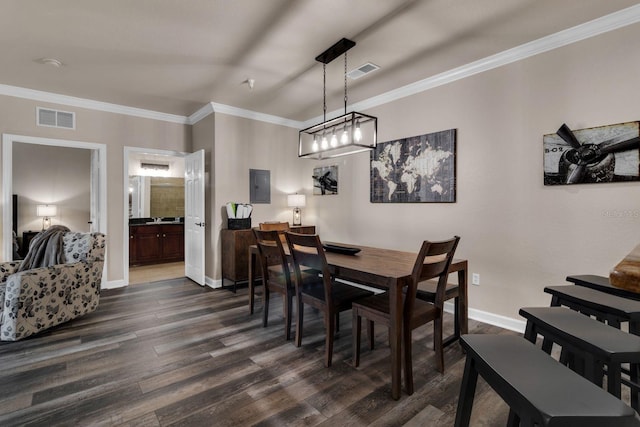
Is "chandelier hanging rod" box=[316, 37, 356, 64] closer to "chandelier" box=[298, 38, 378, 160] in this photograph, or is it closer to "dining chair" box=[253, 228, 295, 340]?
"chandelier" box=[298, 38, 378, 160]

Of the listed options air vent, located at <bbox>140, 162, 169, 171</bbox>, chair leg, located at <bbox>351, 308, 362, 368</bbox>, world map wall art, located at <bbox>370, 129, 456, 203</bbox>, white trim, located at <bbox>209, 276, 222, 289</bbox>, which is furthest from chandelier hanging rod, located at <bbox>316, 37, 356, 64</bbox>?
air vent, located at <bbox>140, 162, 169, 171</bbox>

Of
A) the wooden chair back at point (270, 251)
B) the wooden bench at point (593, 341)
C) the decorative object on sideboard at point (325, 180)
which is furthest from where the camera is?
the decorative object on sideboard at point (325, 180)

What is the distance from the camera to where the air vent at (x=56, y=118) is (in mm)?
3908

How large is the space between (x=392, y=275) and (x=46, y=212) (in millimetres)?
6115

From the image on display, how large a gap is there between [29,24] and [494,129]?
4056 mm

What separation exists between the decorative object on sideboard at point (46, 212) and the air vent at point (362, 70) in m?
5.50

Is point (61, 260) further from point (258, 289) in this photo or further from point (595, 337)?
point (595, 337)

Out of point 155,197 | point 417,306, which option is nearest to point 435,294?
point 417,306

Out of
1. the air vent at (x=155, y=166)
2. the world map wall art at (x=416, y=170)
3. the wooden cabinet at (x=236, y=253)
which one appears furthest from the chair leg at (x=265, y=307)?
the air vent at (x=155, y=166)

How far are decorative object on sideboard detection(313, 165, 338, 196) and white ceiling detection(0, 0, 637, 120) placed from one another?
1.34 meters

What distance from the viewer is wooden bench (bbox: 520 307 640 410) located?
1149mm

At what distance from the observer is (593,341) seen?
1.21 m

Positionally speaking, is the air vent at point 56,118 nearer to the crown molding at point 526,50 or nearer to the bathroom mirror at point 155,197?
the bathroom mirror at point 155,197

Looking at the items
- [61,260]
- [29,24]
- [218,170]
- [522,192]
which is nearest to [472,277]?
[522,192]
